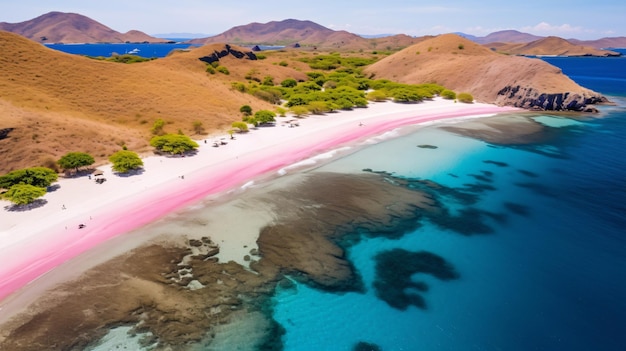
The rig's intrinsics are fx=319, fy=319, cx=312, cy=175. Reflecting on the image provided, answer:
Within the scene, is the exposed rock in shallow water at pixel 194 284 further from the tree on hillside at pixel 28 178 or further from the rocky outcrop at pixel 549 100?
the rocky outcrop at pixel 549 100

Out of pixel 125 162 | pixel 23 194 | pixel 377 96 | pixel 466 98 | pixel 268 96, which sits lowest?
pixel 23 194

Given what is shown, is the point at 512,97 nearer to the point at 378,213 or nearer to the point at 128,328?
the point at 378,213

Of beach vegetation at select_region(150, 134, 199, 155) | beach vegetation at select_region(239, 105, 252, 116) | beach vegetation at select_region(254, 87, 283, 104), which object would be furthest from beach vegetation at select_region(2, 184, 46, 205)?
beach vegetation at select_region(254, 87, 283, 104)

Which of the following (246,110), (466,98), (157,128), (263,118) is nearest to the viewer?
(157,128)

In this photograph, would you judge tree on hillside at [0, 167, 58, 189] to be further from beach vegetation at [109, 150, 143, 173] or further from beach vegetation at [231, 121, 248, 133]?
beach vegetation at [231, 121, 248, 133]

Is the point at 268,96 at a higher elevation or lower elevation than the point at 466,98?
lower

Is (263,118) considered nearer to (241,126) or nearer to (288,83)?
(241,126)

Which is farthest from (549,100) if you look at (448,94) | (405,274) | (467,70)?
(405,274)

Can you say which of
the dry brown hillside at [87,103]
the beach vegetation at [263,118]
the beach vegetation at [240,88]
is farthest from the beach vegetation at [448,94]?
the beach vegetation at [263,118]
